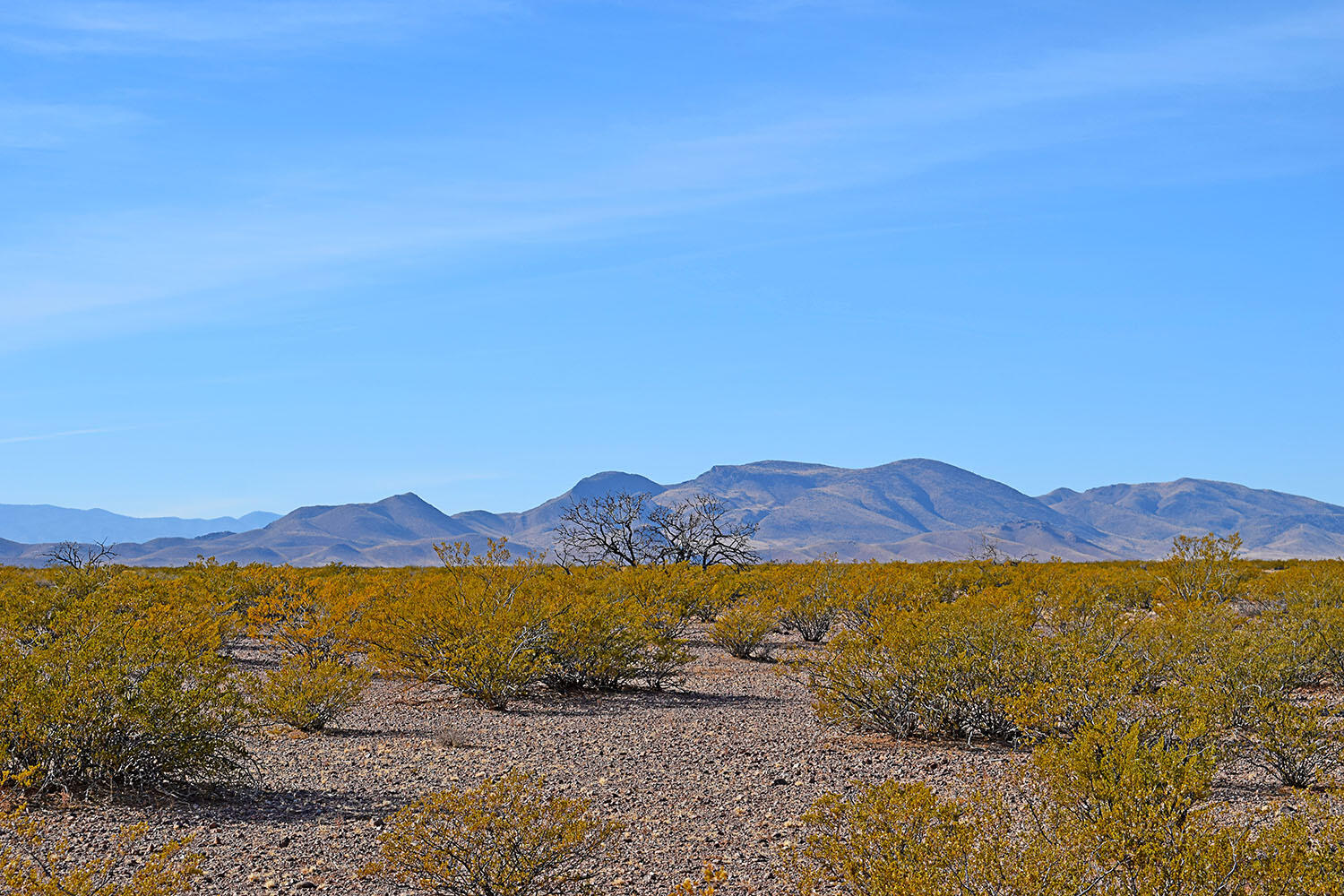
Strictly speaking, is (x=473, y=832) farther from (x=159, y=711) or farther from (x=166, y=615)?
(x=166, y=615)

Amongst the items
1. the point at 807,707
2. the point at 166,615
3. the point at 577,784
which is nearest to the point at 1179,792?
the point at 577,784

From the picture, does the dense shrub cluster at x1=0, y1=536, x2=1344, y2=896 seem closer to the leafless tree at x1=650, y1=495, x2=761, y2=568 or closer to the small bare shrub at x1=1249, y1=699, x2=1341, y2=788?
the small bare shrub at x1=1249, y1=699, x2=1341, y2=788

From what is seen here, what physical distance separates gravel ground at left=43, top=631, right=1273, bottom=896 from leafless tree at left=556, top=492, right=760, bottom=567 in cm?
2137

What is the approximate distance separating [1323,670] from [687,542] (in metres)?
23.9

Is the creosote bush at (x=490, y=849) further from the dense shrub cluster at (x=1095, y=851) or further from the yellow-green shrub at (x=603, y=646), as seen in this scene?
the yellow-green shrub at (x=603, y=646)

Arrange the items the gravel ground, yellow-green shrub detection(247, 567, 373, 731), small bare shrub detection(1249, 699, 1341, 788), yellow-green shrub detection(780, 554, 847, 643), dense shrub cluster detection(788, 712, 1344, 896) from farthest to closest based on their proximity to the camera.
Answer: yellow-green shrub detection(780, 554, 847, 643)
yellow-green shrub detection(247, 567, 373, 731)
small bare shrub detection(1249, 699, 1341, 788)
the gravel ground
dense shrub cluster detection(788, 712, 1344, 896)

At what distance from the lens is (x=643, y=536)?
38844 mm

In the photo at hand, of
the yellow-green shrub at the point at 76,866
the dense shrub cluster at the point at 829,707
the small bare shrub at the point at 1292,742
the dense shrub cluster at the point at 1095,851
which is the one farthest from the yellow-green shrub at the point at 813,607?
the yellow-green shrub at the point at 76,866

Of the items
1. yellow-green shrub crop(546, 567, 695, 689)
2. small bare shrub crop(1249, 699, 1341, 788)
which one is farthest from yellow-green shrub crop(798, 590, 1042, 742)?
yellow-green shrub crop(546, 567, 695, 689)

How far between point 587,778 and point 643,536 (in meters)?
28.6

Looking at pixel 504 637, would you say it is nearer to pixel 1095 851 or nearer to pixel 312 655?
pixel 312 655

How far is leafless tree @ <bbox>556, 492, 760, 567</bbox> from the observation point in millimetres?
37062

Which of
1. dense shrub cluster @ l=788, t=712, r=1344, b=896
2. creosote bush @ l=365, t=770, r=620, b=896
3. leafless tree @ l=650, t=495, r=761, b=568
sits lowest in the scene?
creosote bush @ l=365, t=770, r=620, b=896

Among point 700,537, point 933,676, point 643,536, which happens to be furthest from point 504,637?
point 643,536
